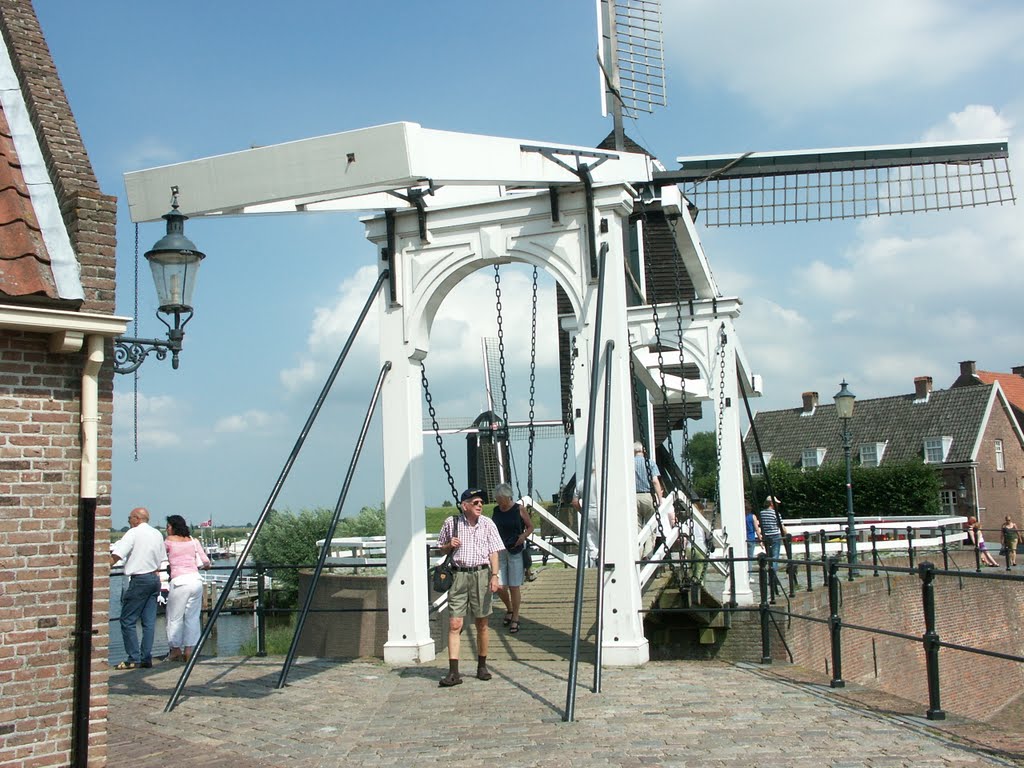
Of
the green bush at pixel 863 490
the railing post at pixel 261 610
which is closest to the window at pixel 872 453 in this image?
the green bush at pixel 863 490

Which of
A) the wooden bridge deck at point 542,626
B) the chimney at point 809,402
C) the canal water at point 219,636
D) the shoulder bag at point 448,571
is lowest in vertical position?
the canal water at point 219,636

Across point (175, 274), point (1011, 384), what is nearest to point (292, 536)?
point (175, 274)

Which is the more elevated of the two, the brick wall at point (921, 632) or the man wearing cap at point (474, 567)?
the man wearing cap at point (474, 567)

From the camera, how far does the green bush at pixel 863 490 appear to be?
41.7 meters

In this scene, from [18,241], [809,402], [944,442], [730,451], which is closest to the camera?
[18,241]

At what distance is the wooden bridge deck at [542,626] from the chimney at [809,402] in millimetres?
42231

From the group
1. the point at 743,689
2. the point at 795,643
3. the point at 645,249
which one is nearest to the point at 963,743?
the point at 743,689

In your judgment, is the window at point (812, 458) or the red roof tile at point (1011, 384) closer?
Answer: the window at point (812, 458)

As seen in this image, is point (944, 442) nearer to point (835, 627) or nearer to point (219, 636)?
point (219, 636)

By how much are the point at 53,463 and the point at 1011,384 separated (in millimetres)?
56786

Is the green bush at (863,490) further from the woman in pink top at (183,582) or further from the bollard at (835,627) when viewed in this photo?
the bollard at (835,627)

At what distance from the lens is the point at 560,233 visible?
9984 mm

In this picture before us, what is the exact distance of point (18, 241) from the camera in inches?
236

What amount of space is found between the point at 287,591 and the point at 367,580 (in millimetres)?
18817
